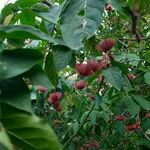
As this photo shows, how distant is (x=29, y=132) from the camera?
0.56 m

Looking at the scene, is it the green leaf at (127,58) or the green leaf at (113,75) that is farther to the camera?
the green leaf at (127,58)

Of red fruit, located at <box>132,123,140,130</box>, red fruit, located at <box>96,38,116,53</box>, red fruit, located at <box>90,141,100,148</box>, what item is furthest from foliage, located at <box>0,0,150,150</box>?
red fruit, located at <box>90,141,100,148</box>

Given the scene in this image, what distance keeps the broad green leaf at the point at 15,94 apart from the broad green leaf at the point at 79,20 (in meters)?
0.15

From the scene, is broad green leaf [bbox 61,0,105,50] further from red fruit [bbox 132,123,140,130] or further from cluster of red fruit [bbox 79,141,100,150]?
cluster of red fruit [bbox 79,141,100,150]

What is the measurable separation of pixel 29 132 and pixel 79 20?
12.5 inches

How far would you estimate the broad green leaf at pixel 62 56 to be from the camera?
1.07 meters

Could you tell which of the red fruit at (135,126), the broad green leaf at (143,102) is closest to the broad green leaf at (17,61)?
the broad green leaf at (143,102)

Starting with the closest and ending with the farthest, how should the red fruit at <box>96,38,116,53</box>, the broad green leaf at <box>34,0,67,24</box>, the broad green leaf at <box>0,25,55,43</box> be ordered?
the broad green leaf at <box>0,25,55,43</box>
the broad green leaf at <box>34,0,67,24</box>
the red fruit at <box>96,38,116,53</box>

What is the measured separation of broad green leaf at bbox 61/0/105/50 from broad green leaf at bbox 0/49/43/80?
0.11 m

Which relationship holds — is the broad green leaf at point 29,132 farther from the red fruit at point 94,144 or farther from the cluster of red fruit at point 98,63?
the red fruit at point 94,144

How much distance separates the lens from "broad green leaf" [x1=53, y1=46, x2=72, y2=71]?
Answer: 3.51 ft

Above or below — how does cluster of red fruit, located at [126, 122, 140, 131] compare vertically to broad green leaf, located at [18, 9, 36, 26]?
below

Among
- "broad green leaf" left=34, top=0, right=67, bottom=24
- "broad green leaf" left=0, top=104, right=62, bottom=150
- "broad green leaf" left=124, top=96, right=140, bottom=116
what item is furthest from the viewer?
"broad green leaf" left=124, top=96, right=140, bottom=116

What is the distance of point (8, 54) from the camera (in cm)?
63
